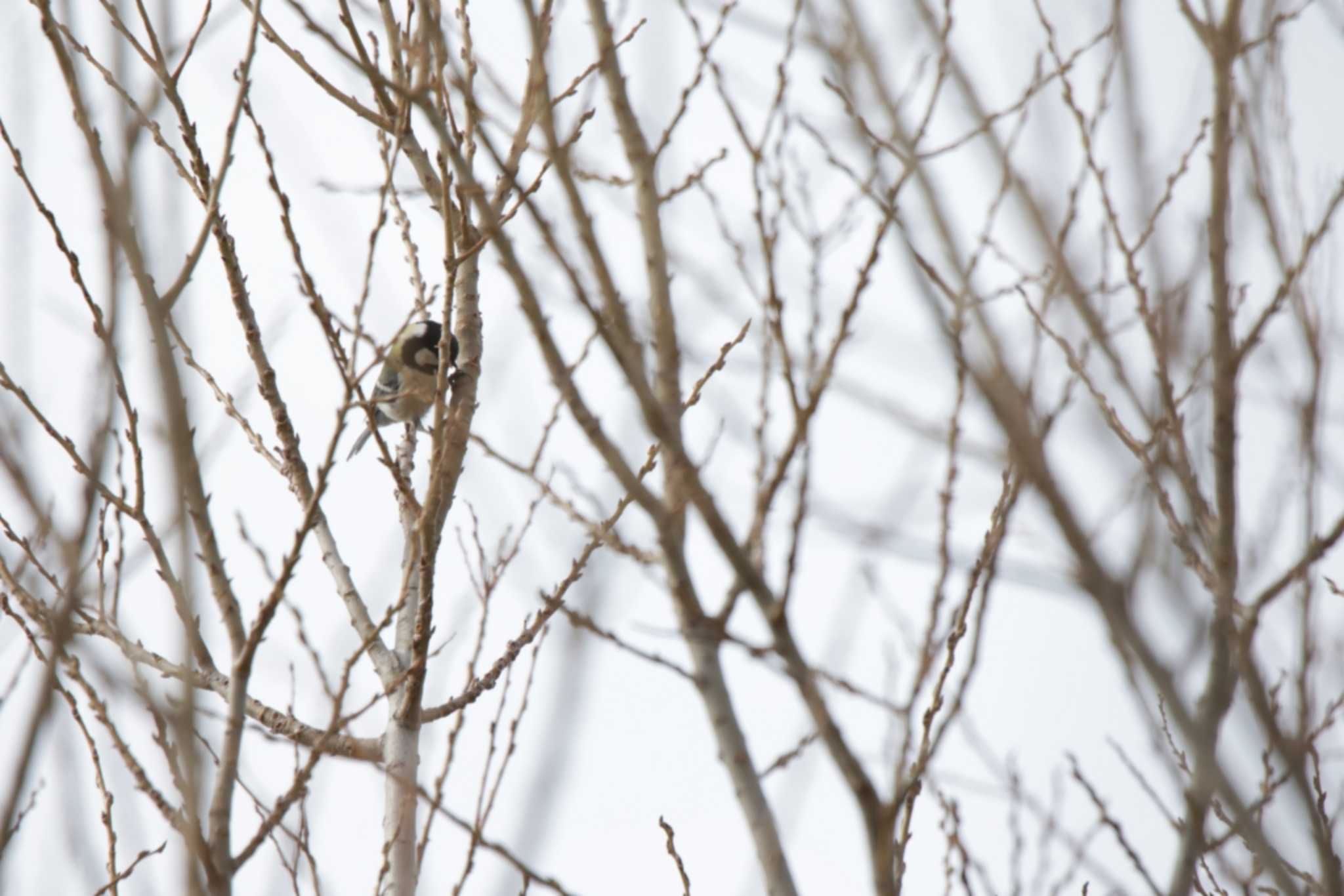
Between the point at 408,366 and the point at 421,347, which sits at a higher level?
the point at 421,347

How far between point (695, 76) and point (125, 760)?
1609 millimetres

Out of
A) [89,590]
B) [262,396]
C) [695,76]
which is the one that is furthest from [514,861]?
[695,76]

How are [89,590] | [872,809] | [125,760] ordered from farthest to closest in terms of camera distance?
[89,590] < [125,760] < [872,809]

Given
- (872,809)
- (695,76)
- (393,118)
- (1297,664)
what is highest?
(695,76)

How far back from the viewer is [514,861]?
4.86 feet

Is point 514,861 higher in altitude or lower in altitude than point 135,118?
lower

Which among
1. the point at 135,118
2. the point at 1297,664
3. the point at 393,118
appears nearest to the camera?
the point at 135,118

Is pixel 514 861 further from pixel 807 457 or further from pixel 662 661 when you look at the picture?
pixel 807 457

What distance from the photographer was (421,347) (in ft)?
18.3

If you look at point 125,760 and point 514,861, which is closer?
point 514,861

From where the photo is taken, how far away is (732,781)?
1.58 meters

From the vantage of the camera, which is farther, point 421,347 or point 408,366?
point 421,347

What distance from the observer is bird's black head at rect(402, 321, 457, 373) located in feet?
17.8

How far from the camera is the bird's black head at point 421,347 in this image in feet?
17.8
